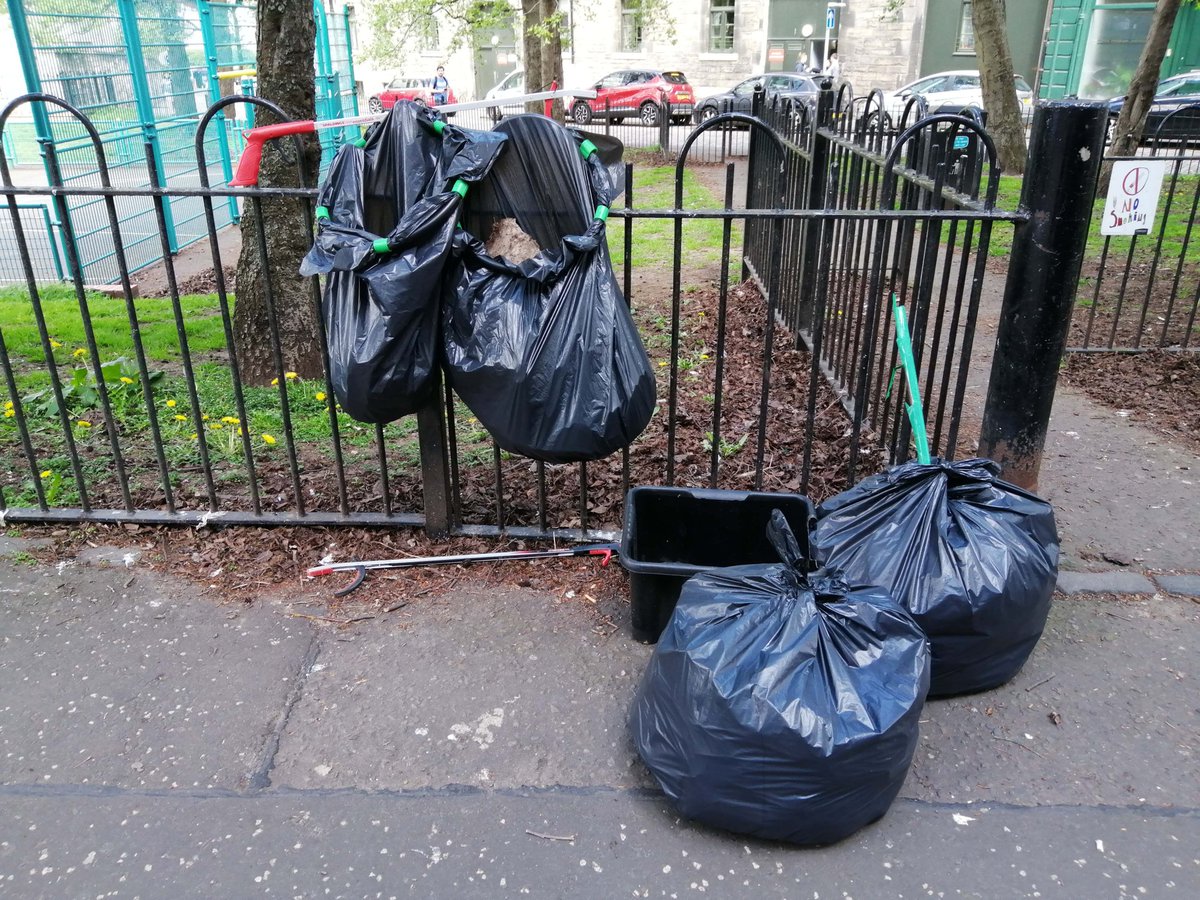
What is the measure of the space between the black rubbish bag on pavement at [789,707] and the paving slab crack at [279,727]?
3.41 ft

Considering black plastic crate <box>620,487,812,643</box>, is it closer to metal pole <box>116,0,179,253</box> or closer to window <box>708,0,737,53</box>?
metal pole <box>116,0,179,253</box>

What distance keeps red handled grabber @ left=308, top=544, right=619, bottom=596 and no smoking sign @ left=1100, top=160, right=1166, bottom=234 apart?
2639mm

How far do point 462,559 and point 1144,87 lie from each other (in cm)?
1085

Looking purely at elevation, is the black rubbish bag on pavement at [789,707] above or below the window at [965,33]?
below

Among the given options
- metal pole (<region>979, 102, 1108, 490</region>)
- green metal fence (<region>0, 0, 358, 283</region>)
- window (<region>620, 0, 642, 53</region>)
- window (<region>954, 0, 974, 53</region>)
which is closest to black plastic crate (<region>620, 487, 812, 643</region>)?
metal pole (<region>979, 102, 1108, 490</region>)

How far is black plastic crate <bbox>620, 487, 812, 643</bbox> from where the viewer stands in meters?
3.11

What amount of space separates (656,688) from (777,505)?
964mm

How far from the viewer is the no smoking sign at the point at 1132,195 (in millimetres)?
4062

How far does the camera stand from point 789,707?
2.13 metres

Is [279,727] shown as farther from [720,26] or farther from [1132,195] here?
[720,26]

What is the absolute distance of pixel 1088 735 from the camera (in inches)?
104

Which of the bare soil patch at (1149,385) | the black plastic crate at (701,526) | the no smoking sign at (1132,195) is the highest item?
the no smoking sign at (1132,195)

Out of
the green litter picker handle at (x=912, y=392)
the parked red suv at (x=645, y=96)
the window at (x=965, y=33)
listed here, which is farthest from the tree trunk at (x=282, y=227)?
the window at (x=965, y=33)

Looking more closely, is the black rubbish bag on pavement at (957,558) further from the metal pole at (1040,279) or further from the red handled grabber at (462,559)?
the red handled grabber at (462,559)
